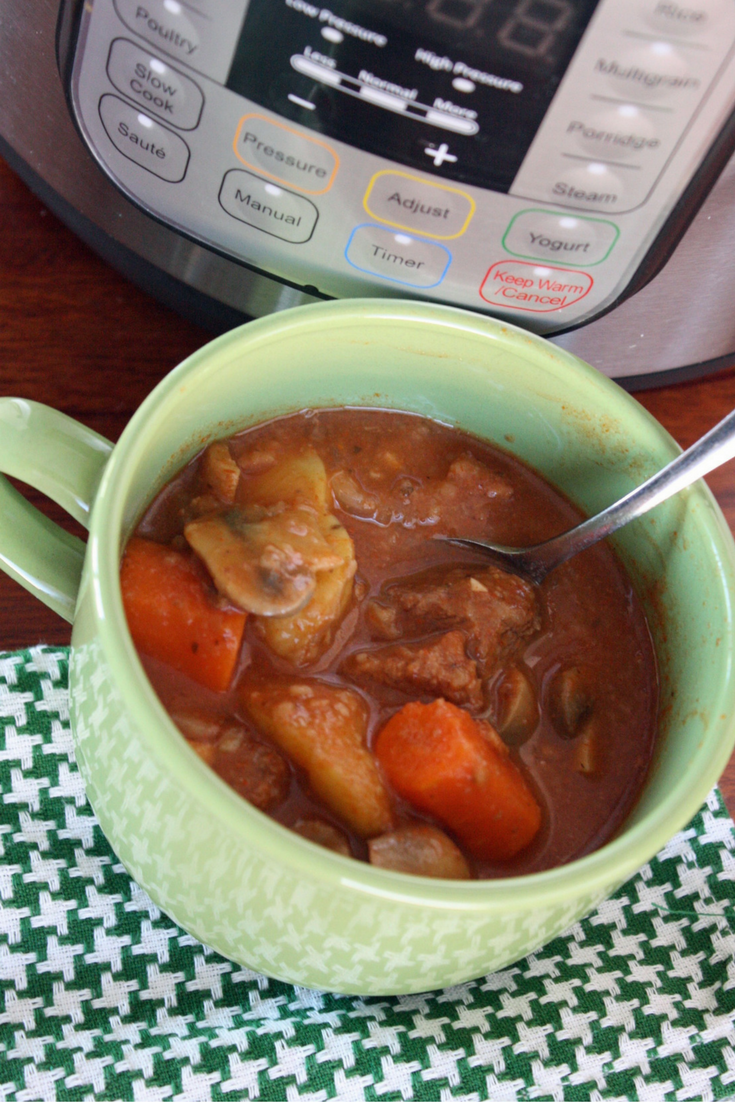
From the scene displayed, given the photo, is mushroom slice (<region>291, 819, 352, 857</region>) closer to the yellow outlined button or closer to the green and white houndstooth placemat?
the green and white houndstooth placemat

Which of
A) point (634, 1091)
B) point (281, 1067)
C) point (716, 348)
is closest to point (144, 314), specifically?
point (716, 348)

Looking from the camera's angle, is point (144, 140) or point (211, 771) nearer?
point (211, 771)

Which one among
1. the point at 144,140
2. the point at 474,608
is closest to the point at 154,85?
the point at 144,140

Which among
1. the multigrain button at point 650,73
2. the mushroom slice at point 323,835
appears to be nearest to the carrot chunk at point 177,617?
the mushroom slice at point 323,835

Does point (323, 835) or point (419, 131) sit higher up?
point (419, 131)

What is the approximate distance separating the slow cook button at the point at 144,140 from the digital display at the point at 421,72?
9 centimetres

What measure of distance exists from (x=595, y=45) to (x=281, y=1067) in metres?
0.66

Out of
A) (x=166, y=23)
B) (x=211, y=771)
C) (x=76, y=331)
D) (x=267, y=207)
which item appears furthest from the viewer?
(x=76, y=331)

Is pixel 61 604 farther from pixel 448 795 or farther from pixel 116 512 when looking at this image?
pixel 448 795

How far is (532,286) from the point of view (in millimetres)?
782

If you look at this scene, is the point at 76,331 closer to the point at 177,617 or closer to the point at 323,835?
the point at 177,617

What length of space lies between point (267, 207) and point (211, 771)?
1.35ft

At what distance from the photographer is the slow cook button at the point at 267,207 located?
0.73m

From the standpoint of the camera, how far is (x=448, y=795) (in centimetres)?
69
